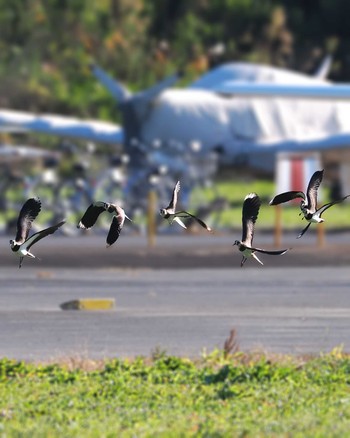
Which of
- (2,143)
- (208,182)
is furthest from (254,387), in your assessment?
(2,143)

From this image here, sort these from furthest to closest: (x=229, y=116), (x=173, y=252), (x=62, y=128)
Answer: (x=62, y=128) → (x=229, y=116) → (x=173, y=252)

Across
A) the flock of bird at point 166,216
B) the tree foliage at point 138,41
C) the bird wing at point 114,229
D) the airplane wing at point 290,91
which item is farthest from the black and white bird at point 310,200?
the tree foliage at point 138,41

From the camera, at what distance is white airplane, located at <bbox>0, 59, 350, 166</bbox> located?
4372 centimetres

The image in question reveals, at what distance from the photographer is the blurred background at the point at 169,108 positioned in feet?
113

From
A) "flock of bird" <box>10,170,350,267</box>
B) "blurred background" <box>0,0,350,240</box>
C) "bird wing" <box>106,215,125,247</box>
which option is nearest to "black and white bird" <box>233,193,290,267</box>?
"flock of bird" <box>10,170,350,267</box>

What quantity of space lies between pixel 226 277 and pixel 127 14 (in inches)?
2380

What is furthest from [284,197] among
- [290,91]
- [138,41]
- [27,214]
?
[138,41]

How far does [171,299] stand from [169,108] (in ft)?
92.0

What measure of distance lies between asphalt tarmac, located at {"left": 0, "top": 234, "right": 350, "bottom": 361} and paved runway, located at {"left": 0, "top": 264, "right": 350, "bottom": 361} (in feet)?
Answer: 0.04

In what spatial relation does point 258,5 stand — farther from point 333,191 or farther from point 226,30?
point 333,191

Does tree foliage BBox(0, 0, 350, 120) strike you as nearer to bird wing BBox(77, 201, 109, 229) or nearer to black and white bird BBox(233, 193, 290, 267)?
bird wing BBox(77, 201, 109, 229)

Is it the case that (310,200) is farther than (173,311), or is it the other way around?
(173,311)

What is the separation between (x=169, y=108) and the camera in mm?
45625

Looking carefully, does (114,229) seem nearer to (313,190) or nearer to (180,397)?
(180,397)
